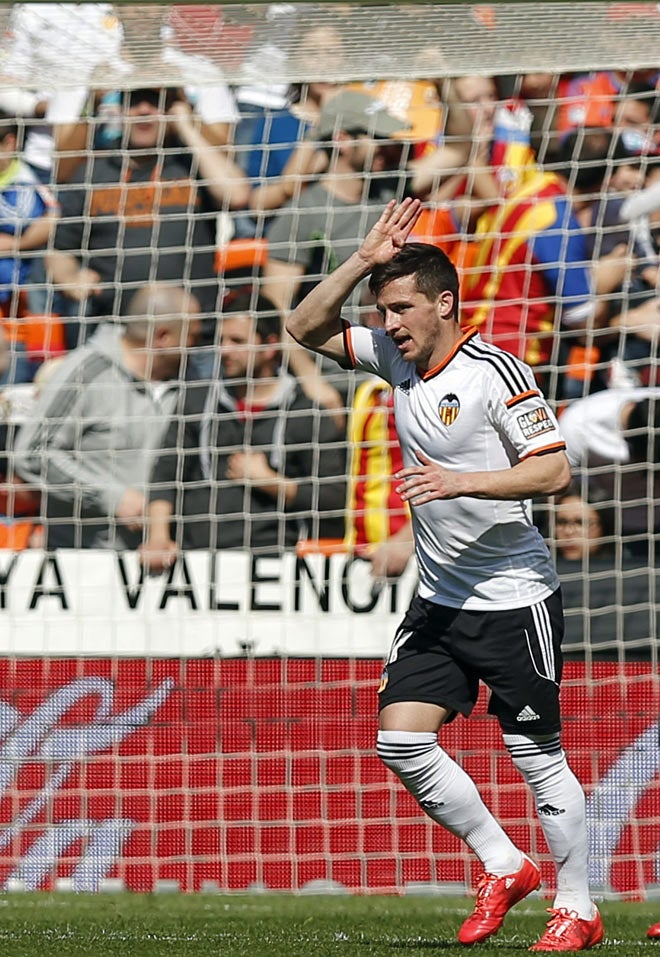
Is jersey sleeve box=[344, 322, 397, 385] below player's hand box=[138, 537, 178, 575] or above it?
above

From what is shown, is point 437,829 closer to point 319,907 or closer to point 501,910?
point 319,907

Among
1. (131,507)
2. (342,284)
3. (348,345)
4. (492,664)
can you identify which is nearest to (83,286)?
(131,507)

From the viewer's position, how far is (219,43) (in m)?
6.71

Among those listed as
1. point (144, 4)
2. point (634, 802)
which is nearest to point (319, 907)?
point (634, 802)

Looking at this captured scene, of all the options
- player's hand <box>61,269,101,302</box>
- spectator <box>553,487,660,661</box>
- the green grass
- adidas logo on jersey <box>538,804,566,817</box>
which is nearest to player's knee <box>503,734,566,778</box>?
adidas logo on jersey <box>538,804,566,817</box>

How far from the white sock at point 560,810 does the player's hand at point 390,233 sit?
1.56 meters

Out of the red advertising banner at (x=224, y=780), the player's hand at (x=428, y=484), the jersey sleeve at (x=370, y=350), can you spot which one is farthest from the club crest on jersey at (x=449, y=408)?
the red advertising banner at (x=224, y=780)

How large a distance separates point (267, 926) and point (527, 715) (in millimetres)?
1472

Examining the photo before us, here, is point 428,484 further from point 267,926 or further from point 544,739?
point 267,926

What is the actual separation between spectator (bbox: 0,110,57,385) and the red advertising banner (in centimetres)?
212

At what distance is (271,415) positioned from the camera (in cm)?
743

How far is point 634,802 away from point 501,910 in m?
2.17

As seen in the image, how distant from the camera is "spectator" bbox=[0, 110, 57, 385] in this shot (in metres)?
7.84

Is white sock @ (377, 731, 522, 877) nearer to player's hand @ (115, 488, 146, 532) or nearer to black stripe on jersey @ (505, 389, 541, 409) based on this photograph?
black stripe on jersey @ (505, 389, 541, 409)
